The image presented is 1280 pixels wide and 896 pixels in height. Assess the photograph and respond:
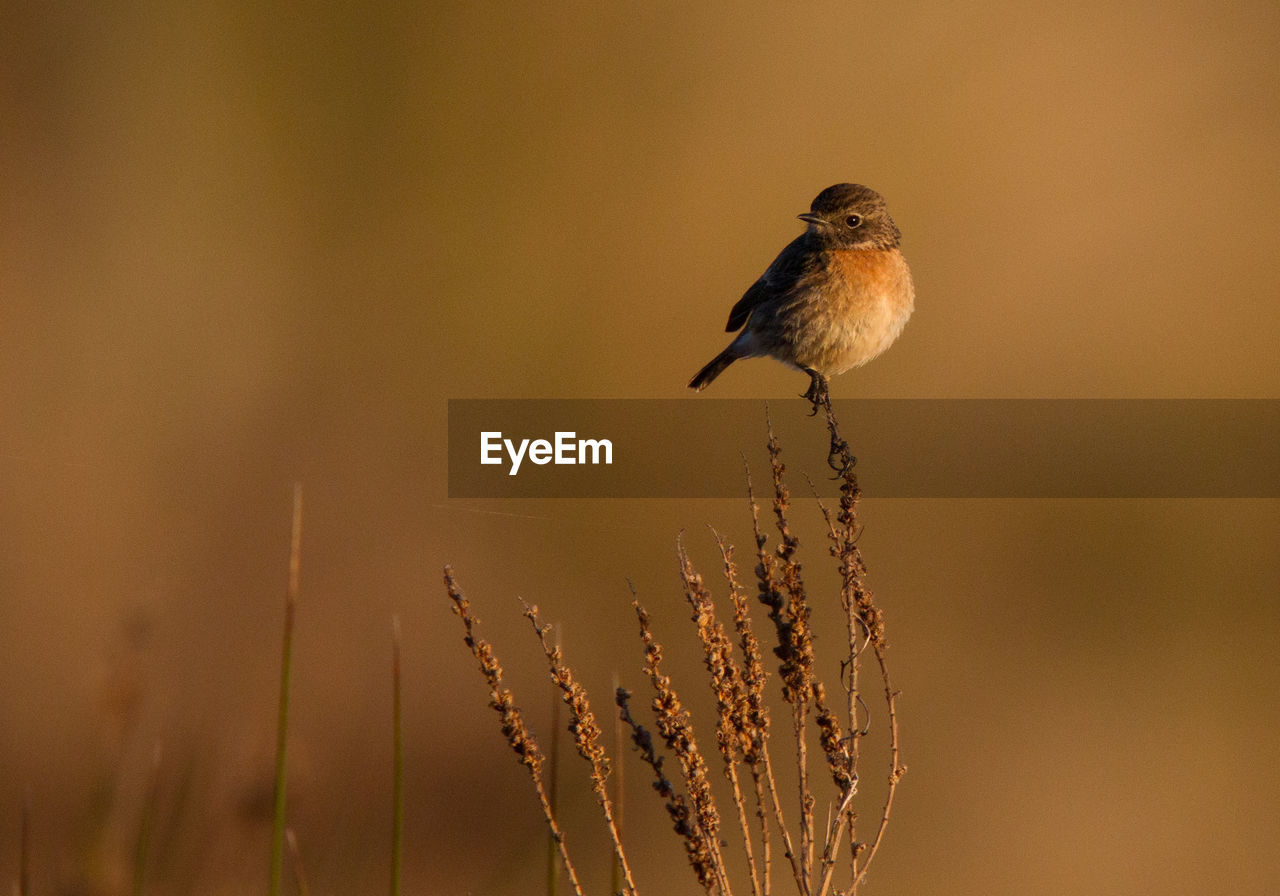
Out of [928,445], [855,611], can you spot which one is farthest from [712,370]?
[855,611]

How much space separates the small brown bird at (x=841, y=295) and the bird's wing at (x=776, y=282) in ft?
0.06

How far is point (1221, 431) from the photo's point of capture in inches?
459

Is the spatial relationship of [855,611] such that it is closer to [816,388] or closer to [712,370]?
[816,388]

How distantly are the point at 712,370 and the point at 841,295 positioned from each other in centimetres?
115

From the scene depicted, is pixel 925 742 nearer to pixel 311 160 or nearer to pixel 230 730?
pixel 230 730

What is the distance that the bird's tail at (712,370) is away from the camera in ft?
21.3

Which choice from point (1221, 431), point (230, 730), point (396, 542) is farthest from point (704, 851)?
point (1221, 431)

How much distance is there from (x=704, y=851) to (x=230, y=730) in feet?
9.67

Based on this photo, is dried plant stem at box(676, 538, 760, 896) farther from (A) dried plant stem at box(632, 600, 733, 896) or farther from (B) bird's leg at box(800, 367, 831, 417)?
(B) bird's leg at box(800, 367, 831, 417)

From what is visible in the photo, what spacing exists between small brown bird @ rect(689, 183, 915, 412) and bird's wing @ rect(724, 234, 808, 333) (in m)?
0.02

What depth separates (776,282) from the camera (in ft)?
20.1

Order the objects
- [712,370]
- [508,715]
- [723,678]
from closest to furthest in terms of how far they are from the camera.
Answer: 1. [508,715]
2. [723,678]
3. [712,370]

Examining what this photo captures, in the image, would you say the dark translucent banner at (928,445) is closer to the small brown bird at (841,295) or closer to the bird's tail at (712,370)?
the bird's tail at (712,370)

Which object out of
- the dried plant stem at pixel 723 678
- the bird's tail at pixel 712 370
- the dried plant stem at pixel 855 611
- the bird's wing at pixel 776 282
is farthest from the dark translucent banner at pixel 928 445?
the dried plant stem at pixel 723 678
